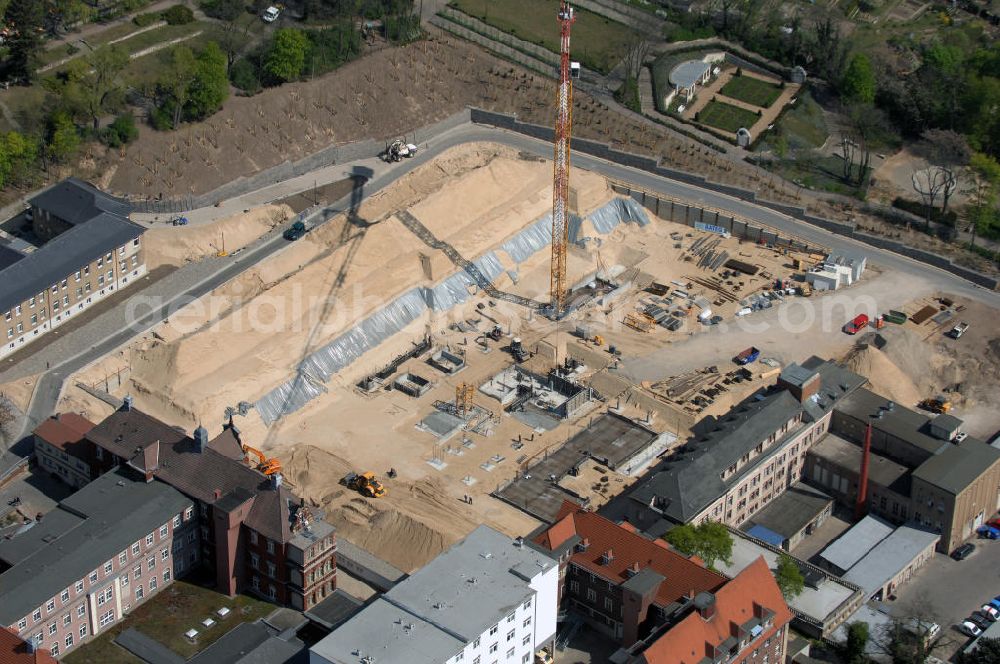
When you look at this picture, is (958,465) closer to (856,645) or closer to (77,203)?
(856,645)

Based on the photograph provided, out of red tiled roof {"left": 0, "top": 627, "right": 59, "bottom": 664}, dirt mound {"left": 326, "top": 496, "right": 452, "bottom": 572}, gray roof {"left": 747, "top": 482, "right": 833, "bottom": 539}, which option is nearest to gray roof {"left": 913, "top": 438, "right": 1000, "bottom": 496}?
gray roof {"left": 747, "top": 482, "right": 833, "bottom": 539}

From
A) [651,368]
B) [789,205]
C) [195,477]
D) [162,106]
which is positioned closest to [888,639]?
[651,368]

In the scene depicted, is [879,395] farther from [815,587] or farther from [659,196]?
[659,196]

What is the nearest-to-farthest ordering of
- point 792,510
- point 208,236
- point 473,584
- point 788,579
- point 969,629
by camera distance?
point 473,584 → point 788,579 → point 969,629 → point 792,510 → point 208,236

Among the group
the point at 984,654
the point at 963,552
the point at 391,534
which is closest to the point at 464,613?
the point at 391,534

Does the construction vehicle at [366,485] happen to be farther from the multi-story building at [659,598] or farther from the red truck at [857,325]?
the red truck at [857,325]
